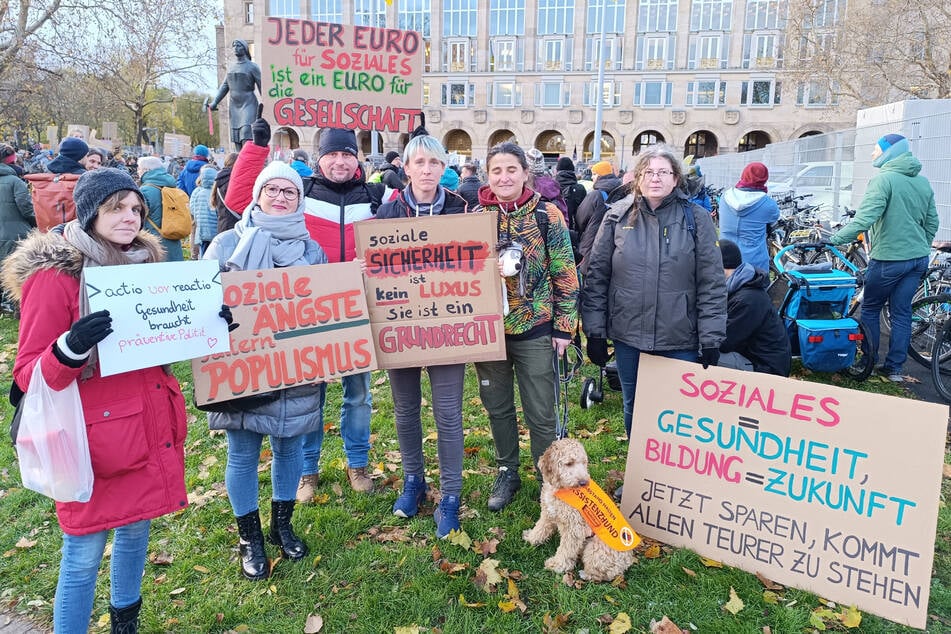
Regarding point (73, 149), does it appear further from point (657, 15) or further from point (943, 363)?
point (657, 15)

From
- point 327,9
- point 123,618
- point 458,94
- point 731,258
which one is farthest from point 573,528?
point 327,9

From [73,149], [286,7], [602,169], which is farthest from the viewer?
[286,7]

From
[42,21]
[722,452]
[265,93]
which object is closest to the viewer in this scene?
[722,452]

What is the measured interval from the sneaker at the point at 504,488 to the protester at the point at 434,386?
35 cm

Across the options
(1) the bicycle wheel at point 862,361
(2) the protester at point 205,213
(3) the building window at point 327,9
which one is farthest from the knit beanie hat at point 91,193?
(3) the building window at point 327,9

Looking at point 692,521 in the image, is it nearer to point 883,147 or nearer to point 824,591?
point 824,591

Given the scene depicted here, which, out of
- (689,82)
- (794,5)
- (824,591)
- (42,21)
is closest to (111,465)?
(824,591)

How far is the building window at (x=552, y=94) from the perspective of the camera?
167 ft

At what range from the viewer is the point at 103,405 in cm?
221

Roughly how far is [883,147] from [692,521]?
4786 mm

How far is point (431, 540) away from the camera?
139 inches

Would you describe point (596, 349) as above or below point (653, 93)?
below

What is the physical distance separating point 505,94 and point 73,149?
49.1 metres

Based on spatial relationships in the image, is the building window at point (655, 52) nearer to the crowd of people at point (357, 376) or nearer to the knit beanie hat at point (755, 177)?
the knit beanie hat at point (755, 177)
